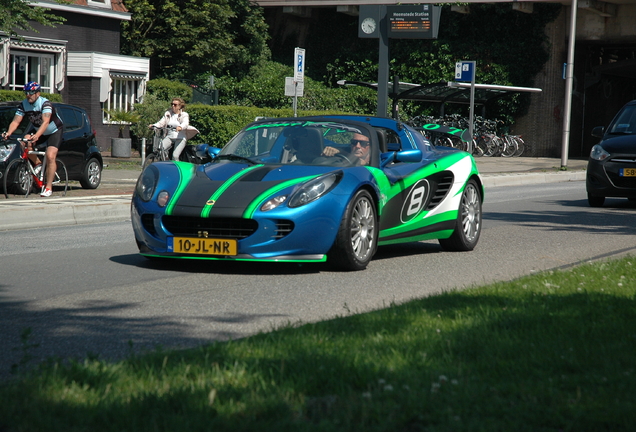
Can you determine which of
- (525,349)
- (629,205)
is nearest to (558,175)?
(629,205)

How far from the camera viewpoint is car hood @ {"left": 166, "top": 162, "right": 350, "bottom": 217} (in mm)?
7082

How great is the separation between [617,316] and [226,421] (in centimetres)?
281

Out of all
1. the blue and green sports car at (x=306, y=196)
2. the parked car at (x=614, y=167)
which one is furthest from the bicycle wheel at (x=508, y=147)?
the blue and green sports car at (x=306, y=196)

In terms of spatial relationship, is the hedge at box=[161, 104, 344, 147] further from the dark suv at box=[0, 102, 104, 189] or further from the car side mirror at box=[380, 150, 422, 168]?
the car side mirror at box=[380, 150, 422, 168]

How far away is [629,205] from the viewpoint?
1550 centimetres

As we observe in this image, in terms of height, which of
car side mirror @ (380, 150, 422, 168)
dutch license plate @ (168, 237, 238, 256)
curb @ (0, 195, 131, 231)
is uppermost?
car side mirror @ (380, 150, 422, 168)

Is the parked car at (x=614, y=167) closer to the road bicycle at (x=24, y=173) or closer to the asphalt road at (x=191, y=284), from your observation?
the asphalt road at (x=191, y=284)

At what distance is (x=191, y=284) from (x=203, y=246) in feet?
1.39

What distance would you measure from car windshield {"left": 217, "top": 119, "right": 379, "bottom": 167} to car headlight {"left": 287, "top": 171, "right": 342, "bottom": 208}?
0.61 metres

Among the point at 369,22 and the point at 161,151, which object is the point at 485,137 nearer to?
the point at 369,22

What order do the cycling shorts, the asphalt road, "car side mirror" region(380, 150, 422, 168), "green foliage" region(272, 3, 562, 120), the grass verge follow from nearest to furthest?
1. the grass verge
2. the asphalt road
3. "car side mirror" region(380, 150, 422, 168)
4. the cycling shorts
5. "green foliage" region(272, 3, 562, 120)

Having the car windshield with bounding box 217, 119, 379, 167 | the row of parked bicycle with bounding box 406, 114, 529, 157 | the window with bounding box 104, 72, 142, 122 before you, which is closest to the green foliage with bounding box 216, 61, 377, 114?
the row of parked bicycle with bounding box 406, 114, 529, 157

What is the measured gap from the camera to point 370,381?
3.66 m

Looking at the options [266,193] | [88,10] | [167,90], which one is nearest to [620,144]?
[266,193]
